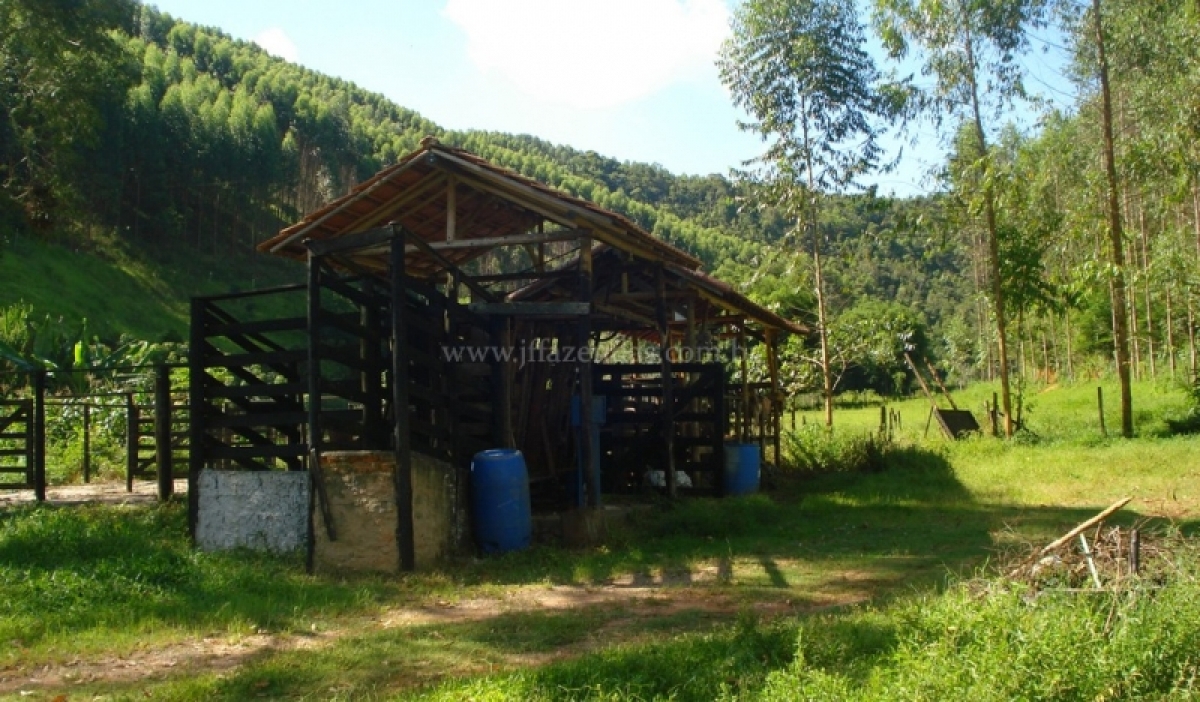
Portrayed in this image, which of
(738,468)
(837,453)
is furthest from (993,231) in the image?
(738,468)

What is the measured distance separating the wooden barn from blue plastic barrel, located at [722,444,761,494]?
298 mm

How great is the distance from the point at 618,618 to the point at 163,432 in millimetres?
6777

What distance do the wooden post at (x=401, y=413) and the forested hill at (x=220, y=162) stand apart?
8.17m

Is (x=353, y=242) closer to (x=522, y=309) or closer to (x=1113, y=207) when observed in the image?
(x=522, y=309)

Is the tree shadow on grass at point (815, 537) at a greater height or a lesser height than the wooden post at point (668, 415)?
lesser

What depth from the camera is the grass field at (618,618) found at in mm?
4344

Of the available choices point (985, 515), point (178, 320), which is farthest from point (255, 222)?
point (985, 515)

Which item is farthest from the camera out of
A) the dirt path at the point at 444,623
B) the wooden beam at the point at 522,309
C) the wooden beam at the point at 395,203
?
the wooden beam at the point at 395,203

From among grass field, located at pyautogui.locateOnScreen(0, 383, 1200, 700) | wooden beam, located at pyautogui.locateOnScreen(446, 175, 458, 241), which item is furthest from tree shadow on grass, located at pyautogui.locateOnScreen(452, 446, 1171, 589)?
wooden beam, located at pyautogui.locateOnScreen(446, 175, 458, 241)

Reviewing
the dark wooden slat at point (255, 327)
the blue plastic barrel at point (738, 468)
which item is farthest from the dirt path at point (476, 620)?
the blue plastic barrel at point (738, 468)

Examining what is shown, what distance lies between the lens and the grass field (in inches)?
171

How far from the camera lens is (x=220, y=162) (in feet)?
166

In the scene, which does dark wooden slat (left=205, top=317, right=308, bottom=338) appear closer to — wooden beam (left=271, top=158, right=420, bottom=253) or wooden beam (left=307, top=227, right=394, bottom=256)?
wooden beam (left=307, top=227, right=394, bottom=256)

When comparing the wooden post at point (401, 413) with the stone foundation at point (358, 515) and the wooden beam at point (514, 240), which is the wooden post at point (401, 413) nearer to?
the stone foundation at point (358, 515)
